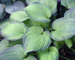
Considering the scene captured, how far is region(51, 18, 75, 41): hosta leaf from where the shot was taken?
725 mm

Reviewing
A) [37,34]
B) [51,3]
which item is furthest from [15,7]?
[37,34]

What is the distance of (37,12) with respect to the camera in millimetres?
885

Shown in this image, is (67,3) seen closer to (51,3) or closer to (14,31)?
(51,3)

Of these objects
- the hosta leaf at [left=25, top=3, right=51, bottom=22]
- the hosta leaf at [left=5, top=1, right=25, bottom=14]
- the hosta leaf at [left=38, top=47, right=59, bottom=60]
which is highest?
the hosta leaf at [left=25, top=3, right=51, bottom=22]

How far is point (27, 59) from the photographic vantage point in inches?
30.2

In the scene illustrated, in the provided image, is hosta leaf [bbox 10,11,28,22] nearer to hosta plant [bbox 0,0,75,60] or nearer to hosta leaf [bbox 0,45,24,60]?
hosta plant [bbox 0,0,75,60]

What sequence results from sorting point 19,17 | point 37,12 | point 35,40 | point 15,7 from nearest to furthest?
point 35,40
point 37,12
point 19,17
point 15,7

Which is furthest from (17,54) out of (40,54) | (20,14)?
(20,14)

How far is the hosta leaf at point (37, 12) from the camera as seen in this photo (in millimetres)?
831

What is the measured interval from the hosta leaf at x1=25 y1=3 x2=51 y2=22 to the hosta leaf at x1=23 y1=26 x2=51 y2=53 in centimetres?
10

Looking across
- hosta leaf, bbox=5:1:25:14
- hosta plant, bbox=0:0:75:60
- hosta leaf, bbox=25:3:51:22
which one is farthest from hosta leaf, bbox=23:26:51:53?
hosta leaf, bbox=5:1:25:14

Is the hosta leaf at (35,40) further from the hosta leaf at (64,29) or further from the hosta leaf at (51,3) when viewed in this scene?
the hosta leaf at (51,3)

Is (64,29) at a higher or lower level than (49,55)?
higher

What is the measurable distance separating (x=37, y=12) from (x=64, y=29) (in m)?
0.26
